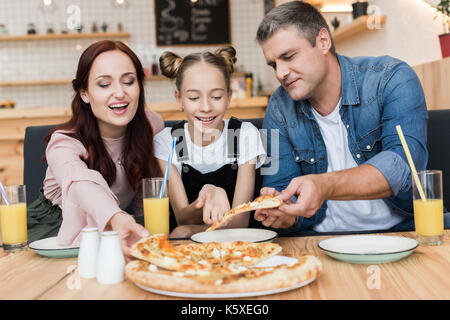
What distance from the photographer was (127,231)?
113 centimetres

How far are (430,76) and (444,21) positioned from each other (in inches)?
16.8

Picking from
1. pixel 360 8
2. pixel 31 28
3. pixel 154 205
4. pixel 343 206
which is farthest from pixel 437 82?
pixel 31 28

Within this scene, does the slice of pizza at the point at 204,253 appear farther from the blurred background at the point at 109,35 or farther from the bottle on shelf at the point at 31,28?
the bottle on shelf at the point at 31,28

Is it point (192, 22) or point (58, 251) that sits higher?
point (192, 22)

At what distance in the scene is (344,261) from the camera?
3.41 ft

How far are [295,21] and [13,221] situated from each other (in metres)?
1.13

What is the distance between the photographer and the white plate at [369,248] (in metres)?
0.99

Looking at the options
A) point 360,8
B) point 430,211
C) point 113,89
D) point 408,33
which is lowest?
point 430,211

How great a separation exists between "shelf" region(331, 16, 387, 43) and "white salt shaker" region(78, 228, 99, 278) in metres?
2.79

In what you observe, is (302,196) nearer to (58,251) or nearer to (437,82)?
(58,251)

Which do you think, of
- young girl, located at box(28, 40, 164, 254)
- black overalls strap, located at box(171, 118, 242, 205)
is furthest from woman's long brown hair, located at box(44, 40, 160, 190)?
black overalls strap, located at box(171, 118, 242, 205)

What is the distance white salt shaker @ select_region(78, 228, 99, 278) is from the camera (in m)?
1.00

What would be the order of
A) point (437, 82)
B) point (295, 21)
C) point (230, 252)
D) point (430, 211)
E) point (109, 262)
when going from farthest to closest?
point (437, 82)
point (295, 21)
point (430, 211)
point (230, 252)
point (109, 262)

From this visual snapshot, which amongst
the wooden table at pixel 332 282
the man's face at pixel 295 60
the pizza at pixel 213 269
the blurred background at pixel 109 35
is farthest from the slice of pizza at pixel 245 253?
the blurred background at pixel 109 35
